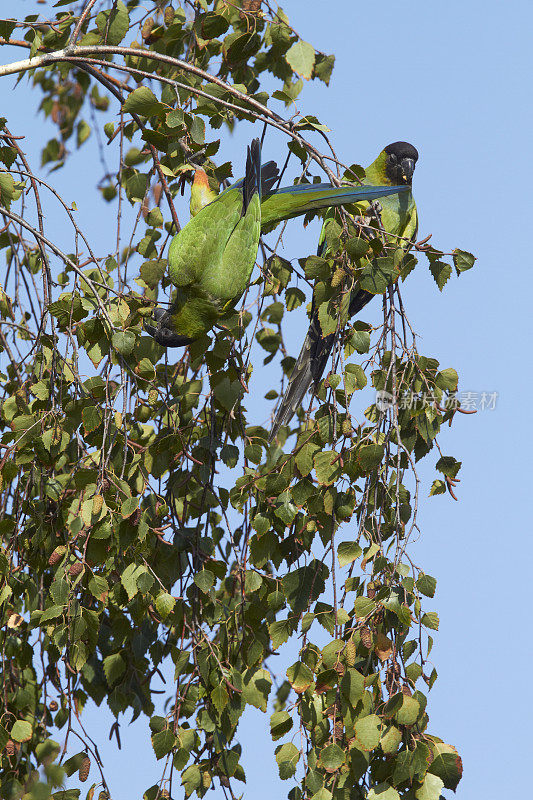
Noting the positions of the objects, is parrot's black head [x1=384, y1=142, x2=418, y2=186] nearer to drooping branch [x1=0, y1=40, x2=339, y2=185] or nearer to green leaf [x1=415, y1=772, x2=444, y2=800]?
drooping branch [x1=0, y1=40, x2=339, y2=185]

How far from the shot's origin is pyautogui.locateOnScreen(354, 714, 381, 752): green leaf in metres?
1.46

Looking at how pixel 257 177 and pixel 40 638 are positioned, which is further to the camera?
pixel 257 177

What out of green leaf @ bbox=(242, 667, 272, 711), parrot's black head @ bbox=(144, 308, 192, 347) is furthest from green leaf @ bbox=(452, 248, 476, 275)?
green leaf @ bbox=(242, 667, 272, 711)

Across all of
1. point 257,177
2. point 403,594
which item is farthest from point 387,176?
point 403,594

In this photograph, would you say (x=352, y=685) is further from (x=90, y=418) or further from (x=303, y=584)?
(x=90, y=418)

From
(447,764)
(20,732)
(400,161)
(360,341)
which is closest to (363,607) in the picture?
(447,764)

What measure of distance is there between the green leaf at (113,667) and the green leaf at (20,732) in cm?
22

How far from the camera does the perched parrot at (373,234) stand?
2227mm

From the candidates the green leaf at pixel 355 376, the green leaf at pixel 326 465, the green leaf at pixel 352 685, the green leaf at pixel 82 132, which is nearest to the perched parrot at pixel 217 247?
the green leaf at pixel 355 376

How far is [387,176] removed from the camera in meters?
3.12

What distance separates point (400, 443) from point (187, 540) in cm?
61

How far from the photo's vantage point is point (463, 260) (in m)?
1.72

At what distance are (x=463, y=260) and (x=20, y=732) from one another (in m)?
1.45

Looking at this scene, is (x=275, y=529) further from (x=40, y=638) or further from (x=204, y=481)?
(x=40, y=638)
